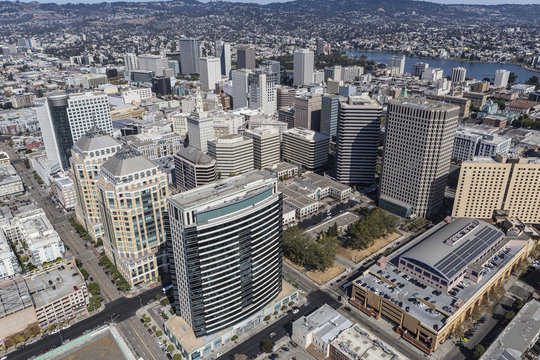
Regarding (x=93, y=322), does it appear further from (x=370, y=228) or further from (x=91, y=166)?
(x=370, y=228)

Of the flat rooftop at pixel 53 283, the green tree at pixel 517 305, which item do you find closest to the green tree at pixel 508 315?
the green tree at pixel 517 305

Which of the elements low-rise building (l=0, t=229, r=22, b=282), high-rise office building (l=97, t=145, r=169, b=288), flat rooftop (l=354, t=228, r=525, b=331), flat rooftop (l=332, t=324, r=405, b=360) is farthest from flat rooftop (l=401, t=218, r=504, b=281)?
low-rise building (l=0, t=229, r=22, b=282)

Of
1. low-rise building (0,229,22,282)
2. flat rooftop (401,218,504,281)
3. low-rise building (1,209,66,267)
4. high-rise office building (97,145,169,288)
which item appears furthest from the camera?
low-rise building (1,209,66,267)

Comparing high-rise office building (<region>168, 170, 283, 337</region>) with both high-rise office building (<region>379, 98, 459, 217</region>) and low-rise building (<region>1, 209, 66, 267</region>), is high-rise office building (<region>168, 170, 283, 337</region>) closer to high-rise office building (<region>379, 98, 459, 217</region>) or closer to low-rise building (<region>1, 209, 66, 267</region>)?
low-rise building (<region>1, 209, 66, 267</region>)

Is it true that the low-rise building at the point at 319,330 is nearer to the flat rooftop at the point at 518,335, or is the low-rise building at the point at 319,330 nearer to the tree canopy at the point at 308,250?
the tree canopy at the point at 308,250

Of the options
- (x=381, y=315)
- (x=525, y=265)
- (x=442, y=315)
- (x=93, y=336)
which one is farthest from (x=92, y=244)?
(x=525, y=265)
